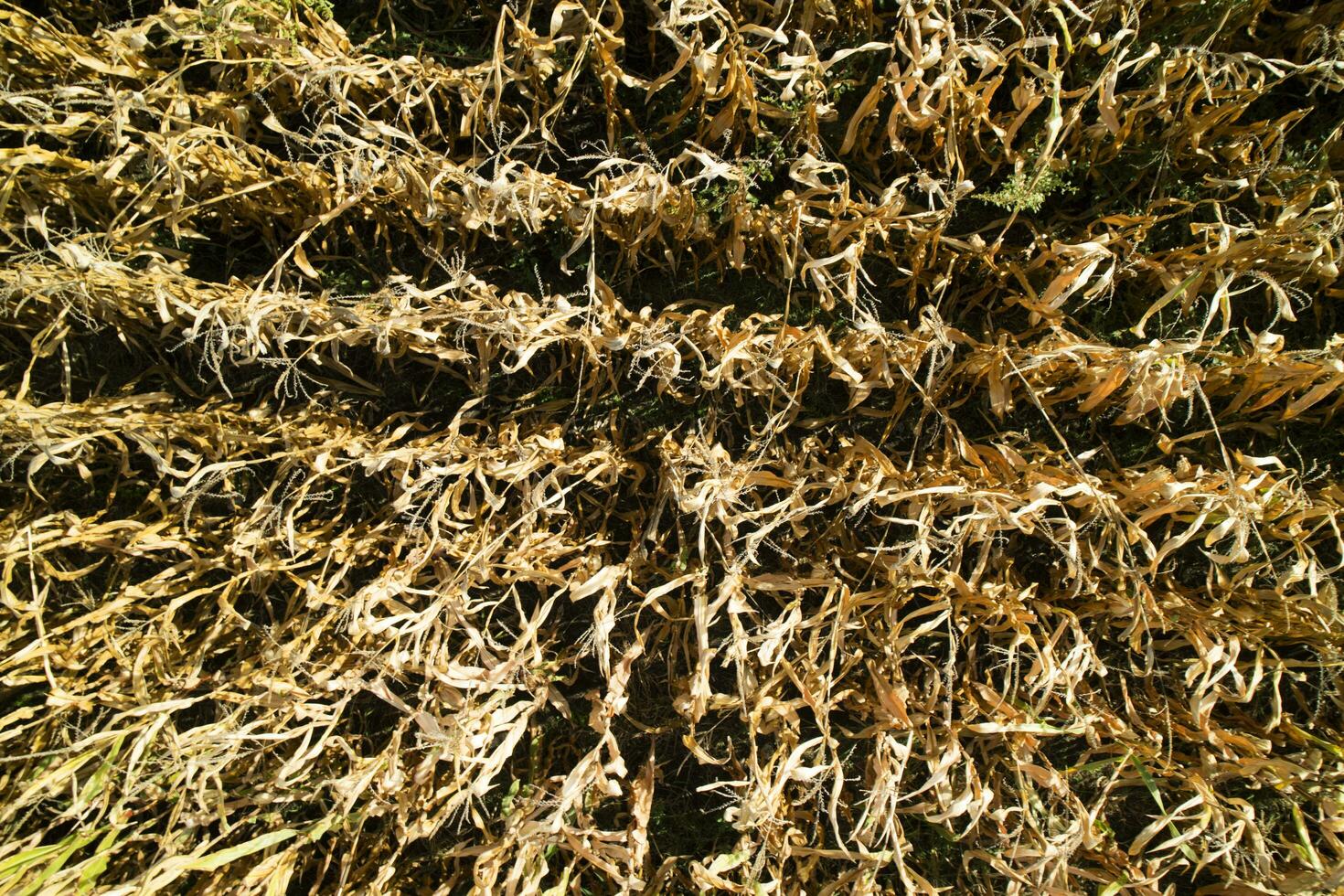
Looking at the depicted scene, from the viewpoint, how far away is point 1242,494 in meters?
1.22

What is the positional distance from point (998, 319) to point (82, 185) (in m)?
1.72

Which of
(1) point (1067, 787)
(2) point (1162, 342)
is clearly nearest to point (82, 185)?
(2) point (1162, 342)

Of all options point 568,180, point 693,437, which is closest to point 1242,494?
point 693,437

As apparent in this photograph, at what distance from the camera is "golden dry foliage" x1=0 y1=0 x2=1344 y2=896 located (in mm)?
1283

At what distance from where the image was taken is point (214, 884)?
1.35m

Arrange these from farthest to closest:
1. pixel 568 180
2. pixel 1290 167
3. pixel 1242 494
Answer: pixel 568 180 < pixel 1290 167 < pixel 1242 494

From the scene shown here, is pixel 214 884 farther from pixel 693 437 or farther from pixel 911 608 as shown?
pixel 911 608

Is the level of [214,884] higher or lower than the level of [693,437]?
lower

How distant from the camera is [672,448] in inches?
53.6

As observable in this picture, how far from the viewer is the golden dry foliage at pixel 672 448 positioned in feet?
4.21

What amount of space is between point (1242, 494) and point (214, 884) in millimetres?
1853

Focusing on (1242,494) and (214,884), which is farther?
(214,884)

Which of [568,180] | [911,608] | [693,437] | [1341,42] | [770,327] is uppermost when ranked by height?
[1341,42]

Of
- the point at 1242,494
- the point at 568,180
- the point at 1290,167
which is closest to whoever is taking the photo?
the point at 1242,494
